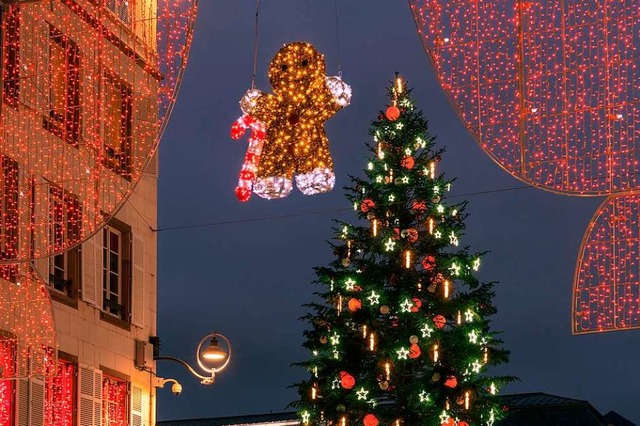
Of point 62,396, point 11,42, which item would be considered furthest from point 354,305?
point 11,42

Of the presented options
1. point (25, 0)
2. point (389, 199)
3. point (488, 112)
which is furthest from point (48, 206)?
point (389, 199)

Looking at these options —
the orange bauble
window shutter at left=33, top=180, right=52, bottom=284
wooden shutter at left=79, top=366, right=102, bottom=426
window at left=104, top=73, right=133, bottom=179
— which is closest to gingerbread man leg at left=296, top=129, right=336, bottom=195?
window at left=104, top=73, right=133, bottom=179

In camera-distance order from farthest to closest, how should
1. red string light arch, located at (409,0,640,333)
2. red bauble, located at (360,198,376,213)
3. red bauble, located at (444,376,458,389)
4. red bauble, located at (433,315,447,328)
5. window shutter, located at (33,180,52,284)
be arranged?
red bauble, located at (360,198,376,213) < red bauble, located at (433,315,447,328) < red bauble, located at (444,376,458,389) < window shutter, located at (33,180,52,284) < red string light arch, located at (409,0,640,333)

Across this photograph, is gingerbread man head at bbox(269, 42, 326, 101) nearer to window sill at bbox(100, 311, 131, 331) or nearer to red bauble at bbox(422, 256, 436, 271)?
window sill at bbox(100, 311, 131, 331)

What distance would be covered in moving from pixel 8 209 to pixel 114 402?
808 cm

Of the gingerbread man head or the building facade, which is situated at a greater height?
the gingerbread man head

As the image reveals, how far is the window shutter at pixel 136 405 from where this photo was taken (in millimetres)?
23562

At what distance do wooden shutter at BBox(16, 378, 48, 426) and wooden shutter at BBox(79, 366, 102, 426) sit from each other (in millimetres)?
1129

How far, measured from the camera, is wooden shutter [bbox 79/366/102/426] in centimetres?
2164

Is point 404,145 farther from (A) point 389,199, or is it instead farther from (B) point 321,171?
(B) point 321,171

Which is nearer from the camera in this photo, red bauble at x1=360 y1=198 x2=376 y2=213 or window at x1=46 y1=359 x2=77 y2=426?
window at x1=46 y1=359 x2=77 y2=426

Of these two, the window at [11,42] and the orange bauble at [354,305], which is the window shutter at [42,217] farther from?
the orange bauble at [354,305]

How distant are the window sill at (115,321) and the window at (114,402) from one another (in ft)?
2.69

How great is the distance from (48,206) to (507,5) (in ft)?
17.3
